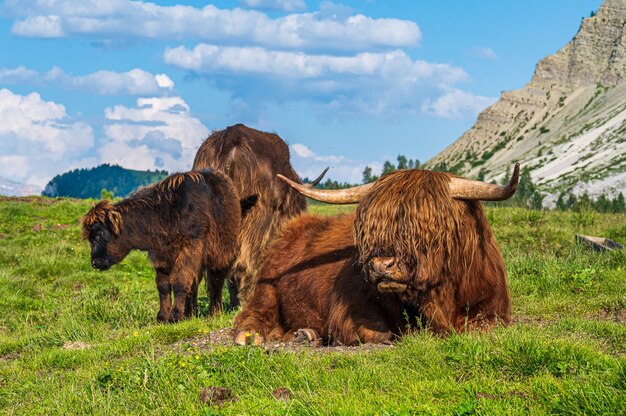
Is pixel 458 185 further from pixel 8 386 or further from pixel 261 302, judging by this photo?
pixel 8 386

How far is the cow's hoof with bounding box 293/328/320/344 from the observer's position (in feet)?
25.3

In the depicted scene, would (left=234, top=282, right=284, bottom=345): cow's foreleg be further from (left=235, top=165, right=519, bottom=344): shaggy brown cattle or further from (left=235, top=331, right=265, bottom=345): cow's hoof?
(left=235, top=331, right=265, bottom=345): cow's hoof

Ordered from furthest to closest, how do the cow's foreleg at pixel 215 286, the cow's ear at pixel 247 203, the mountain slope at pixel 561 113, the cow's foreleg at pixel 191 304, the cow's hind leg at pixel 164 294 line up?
the mountain slope at pixel 561 113
the cow's ear at pixel 247 203
the cow's foreleg at pixel 215 286
the cow's foreleg at pixel 191 304
the cow's hind leg at pixel 164 294

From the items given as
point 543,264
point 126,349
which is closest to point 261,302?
point 126,349

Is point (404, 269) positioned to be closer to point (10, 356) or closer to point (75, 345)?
point (75, 345)

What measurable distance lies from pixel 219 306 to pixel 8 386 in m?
3.91

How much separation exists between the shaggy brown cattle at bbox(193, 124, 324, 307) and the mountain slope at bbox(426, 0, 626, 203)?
492 ft

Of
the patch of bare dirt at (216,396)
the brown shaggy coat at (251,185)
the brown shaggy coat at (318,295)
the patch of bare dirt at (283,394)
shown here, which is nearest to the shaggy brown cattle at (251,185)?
the brown shaggy coat at (251,185)

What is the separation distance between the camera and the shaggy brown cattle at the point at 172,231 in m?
9.91

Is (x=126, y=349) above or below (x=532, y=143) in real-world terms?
below

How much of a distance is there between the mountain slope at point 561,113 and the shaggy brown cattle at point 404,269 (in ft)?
503

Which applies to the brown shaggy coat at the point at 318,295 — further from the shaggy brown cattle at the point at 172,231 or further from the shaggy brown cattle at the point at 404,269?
the shaggy brown cattle at the point at 172,231

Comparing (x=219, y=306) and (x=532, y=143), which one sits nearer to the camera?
(x=219, y=306)

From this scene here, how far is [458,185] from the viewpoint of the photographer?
699cm
